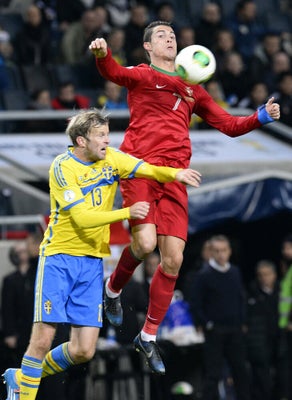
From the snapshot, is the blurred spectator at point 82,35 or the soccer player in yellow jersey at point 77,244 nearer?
the soccer player in yellow jersey at point 77,244

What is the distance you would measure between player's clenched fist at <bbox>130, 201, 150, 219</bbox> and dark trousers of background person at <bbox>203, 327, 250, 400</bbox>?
537 cm

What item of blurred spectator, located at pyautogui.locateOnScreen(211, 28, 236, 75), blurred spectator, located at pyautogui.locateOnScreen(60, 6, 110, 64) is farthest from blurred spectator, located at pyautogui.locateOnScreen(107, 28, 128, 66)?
blurred spectator, located at pyautogui.locateOnScreen(211, 28, 236, 75)

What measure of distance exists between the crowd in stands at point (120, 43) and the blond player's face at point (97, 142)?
20.9ft

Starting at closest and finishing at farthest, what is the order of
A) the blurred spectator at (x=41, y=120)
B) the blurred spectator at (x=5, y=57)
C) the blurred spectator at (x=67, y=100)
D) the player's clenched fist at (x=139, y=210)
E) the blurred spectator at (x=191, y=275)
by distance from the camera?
the player's clenched fist at (x=139, y=210)
the blurred spectator at (x=191, y=275)
the blurred spectator at (x=41, y=120)
the blurred spectator at (x=67, y=100)
the blurred spectator at (x=5, y=57)

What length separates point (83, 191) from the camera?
9555 mm

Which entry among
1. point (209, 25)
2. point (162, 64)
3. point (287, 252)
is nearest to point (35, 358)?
point (162, 64)

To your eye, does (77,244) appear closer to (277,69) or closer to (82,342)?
(82,342)

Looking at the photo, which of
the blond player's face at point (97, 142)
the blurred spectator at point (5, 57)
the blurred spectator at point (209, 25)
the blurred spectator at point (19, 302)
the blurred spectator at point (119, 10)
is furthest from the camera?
the blurred spectator at point (119, 10)

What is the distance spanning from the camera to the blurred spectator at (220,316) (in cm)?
1424

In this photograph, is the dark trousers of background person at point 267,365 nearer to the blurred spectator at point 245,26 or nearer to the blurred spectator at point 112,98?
the blurred spectator at point 112,98

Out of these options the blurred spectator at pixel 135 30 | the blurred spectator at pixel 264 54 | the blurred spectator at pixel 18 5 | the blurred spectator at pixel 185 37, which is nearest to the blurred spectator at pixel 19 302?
the blurred spectator at pixel 135 30

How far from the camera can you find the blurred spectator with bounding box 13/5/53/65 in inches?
671

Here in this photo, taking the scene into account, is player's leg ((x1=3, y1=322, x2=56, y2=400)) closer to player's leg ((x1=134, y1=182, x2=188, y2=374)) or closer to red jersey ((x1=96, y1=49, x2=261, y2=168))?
player's leg ((x1=134, y1=182, x2=188, y2=374))

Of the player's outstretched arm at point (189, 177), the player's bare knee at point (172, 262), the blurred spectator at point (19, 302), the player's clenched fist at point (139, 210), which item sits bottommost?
the blurred spectator at point (19, 302)
